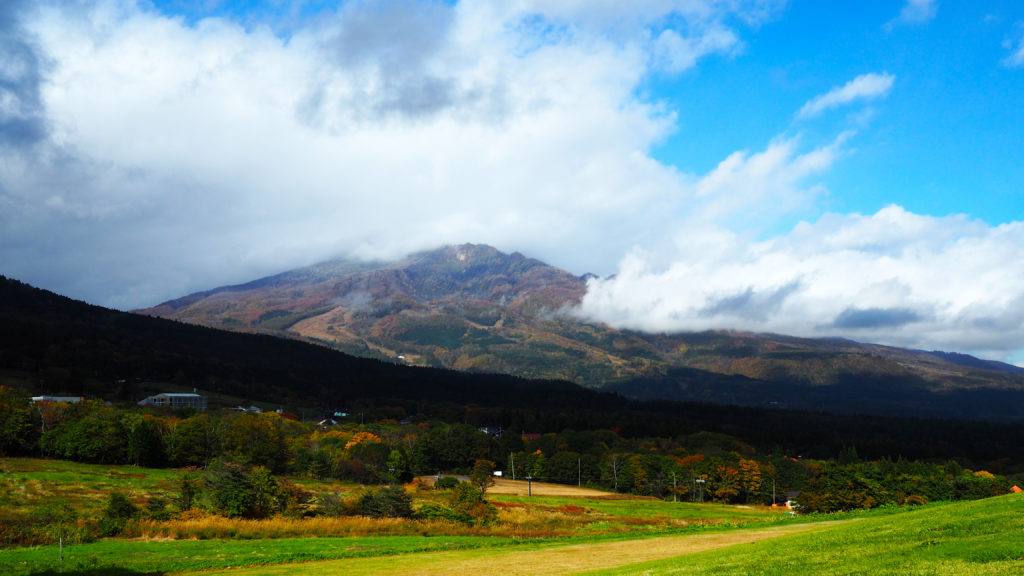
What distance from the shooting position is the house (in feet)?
584

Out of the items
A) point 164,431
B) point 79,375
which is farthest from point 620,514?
point 79,375

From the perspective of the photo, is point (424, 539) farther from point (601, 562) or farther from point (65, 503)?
point (65, 503)

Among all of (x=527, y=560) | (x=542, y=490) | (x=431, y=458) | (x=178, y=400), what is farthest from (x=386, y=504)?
(x=178, y=400)

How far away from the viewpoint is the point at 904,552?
18.5 m

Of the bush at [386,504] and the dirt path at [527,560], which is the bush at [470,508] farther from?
the dirt path at [527,560]

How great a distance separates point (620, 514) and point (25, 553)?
199 feet

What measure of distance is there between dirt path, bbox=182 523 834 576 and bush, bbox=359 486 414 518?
20293 mm

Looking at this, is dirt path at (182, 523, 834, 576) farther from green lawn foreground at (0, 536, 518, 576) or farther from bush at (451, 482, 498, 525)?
bush at (451, 482, 498, 525)

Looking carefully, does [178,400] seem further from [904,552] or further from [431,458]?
[904,552]

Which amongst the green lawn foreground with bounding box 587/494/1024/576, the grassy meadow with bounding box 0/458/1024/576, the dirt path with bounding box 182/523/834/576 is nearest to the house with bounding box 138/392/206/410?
the grassy meadow with bounding box 0/458/1024/576

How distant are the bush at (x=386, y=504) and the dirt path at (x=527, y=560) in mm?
20293

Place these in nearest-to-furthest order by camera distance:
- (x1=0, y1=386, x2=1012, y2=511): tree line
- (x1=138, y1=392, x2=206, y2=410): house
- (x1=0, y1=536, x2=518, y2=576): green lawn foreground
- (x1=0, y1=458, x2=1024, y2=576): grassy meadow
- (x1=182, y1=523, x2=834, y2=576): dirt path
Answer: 1. (x1=0, y1=458, x2=1024, y2=576): grassy meadow
2. (x1=182, y1=523, x2=834, y2=576): dirt path
3. (x1=0, y1=536, x2=518, y2=576): green lawn foreground
4. (x1=0, y1=386, x2=1012, y2=511): tree line
5. (x1=138, y1=392, x2=206, y2=410): house

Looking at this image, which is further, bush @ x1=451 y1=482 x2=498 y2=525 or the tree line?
the tree line

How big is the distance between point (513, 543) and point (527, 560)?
10.8 m
